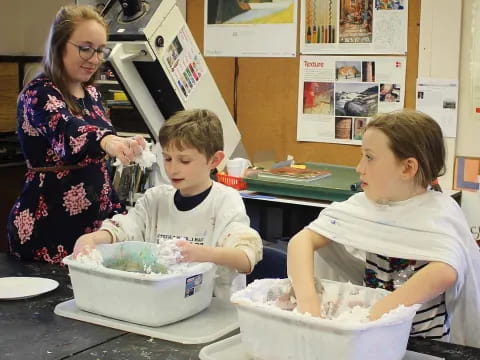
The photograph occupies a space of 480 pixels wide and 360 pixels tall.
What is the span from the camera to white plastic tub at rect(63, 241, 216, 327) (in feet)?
4.43

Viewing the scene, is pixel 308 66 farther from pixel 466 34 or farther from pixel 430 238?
pixel 430 238

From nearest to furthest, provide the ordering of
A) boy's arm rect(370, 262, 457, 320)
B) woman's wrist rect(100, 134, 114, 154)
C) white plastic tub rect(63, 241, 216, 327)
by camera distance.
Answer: boy's arm rect(370, 262, 457, 320)
white plastic tub rect(63, 241, 216, 327)
woman's wrist rect(100, 134, 114, 154)

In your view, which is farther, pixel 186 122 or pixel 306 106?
pixel 306 106

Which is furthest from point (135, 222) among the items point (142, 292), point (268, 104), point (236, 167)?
point (268, 104)

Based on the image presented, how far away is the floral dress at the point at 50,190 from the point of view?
1901mm

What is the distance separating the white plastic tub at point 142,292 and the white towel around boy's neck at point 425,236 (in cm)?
31

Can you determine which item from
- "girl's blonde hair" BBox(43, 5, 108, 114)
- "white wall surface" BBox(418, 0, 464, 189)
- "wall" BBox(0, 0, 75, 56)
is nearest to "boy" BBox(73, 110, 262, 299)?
"girl's blonde hair" BBox(43, 5, 108, 114)

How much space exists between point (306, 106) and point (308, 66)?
20 centimetres

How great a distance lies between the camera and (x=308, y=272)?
138cm

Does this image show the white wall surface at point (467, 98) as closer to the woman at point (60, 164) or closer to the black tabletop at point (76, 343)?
the woman at point (60, 164)

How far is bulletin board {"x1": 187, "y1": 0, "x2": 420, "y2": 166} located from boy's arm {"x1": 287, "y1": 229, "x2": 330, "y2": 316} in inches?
71.2

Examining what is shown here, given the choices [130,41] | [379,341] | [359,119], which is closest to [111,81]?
[130,41]

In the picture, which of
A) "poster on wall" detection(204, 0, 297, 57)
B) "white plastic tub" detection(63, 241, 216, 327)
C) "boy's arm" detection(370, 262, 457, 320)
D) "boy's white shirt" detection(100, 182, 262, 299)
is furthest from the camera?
"poster on wall" detection(204, 0, 297, 57)

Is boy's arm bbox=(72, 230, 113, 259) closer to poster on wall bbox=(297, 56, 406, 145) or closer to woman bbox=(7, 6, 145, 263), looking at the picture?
woman bbox=(7, 6, 145, 263)
